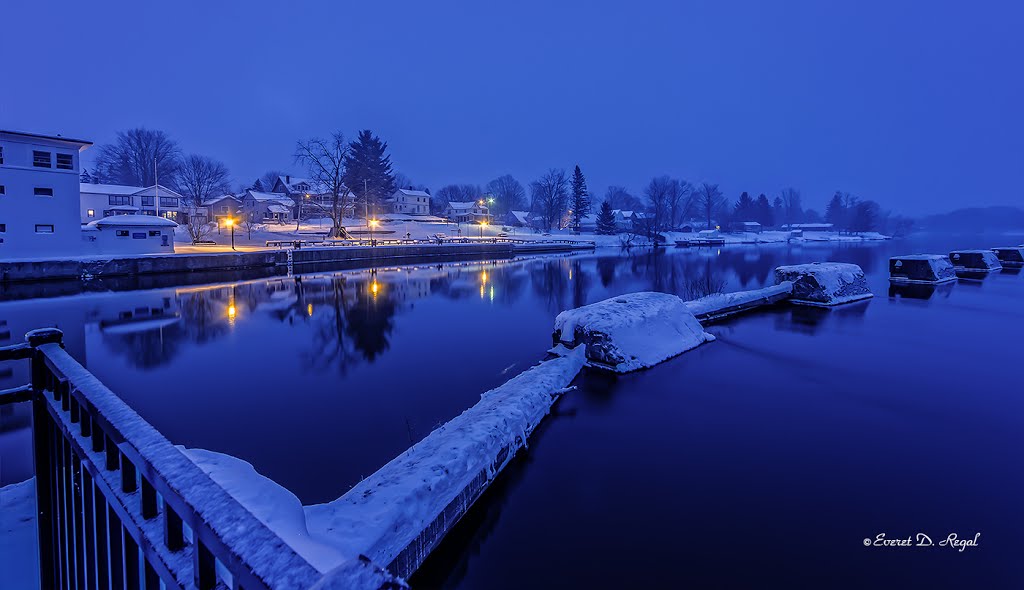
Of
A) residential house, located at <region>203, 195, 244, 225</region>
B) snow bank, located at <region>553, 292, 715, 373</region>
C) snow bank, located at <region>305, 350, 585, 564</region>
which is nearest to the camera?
snow bank, located at <region>305, 350, 585, 564</region>

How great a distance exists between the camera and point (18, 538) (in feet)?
15.7

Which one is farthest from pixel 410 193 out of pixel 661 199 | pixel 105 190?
pixel 661 199

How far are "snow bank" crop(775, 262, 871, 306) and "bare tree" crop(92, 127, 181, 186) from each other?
9617cm

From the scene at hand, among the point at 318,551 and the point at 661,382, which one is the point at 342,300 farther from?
the point at 318,551

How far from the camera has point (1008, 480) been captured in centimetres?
758

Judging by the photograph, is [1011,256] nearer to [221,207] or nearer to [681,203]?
[221,207]

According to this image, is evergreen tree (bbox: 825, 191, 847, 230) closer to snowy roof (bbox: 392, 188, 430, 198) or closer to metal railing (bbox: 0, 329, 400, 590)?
snowy roof (bbox: 392, 188, 430, 198)

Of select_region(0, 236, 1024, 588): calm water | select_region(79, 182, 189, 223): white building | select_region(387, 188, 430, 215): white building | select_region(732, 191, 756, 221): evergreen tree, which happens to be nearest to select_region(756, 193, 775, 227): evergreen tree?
select_region(732, 191, 756, 221): evergreen tree

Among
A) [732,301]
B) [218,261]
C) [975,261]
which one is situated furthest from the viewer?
[975,261]

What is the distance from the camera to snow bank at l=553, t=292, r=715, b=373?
1314 centimetres

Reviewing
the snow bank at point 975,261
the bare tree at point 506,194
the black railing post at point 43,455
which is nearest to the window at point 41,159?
the black railing post at point 43,455

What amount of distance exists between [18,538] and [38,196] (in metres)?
38.2

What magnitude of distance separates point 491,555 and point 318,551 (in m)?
3.07

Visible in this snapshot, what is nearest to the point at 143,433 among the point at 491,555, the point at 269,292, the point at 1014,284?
the point at 491,555
